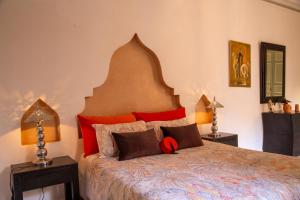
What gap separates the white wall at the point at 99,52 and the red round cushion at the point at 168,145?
89cm

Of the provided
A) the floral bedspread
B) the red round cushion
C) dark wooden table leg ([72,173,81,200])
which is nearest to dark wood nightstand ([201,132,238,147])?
the floral bedspread

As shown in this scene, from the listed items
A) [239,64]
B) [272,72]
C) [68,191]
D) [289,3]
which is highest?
[289,3]

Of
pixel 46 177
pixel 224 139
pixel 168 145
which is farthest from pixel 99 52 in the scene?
pixel 224 139

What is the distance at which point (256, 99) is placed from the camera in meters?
4.48

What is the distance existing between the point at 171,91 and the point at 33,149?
1841 millimetres

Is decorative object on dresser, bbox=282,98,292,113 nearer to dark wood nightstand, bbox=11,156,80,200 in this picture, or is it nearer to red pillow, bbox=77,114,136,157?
red pillow, bbox=77,114,136,157

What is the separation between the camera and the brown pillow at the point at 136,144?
2.42m

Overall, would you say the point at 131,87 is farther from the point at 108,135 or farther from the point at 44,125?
the point at 44,125

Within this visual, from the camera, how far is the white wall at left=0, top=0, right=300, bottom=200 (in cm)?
244

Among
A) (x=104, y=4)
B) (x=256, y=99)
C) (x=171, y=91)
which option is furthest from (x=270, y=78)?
(x=104, y=4)

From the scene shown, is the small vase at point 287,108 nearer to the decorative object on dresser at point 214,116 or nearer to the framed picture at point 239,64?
the framed picture at point 239,64

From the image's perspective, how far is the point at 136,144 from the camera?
2.46 metres

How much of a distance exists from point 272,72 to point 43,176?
13.8 feet

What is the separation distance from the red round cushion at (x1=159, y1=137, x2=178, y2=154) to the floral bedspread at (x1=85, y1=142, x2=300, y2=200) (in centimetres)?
8
